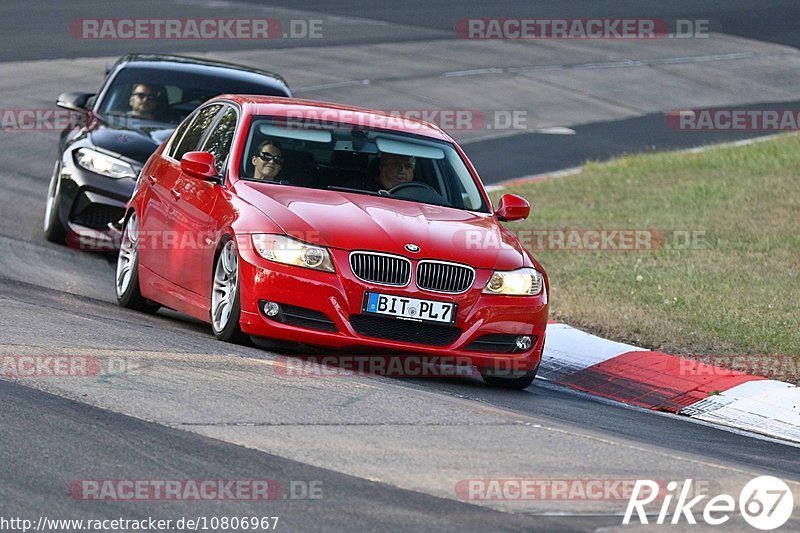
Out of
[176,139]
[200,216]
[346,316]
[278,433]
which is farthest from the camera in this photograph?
[176,139]

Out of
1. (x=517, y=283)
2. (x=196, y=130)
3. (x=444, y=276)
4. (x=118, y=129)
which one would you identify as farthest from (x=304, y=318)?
(x=118, y=129)

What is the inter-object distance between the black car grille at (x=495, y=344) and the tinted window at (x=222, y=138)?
2158 millimetres

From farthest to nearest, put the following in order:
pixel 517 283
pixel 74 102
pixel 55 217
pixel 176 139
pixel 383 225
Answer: pixel 74 102
pixel 55 217
pixel 176 139
pixel 517 283
pixel 383 225

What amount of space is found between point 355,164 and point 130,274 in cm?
190

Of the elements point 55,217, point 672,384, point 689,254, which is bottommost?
point 689,254

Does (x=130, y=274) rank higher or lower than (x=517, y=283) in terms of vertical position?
lower

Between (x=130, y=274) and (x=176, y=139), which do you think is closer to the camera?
(x=130, y=274)

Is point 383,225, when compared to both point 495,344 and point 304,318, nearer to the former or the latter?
point 304,318

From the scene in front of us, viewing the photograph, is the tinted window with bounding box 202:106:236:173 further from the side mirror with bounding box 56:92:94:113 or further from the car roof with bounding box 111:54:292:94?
the side mirror with bounding box 56:92:94:113

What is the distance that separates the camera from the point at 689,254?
14.8 metres

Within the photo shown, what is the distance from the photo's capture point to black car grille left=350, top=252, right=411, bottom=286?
8.86m

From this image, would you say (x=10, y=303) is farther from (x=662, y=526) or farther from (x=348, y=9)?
(x=348, y=9)

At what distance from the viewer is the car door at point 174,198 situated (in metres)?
10.1

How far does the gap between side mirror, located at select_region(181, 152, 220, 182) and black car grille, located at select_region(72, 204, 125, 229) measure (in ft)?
10.2
